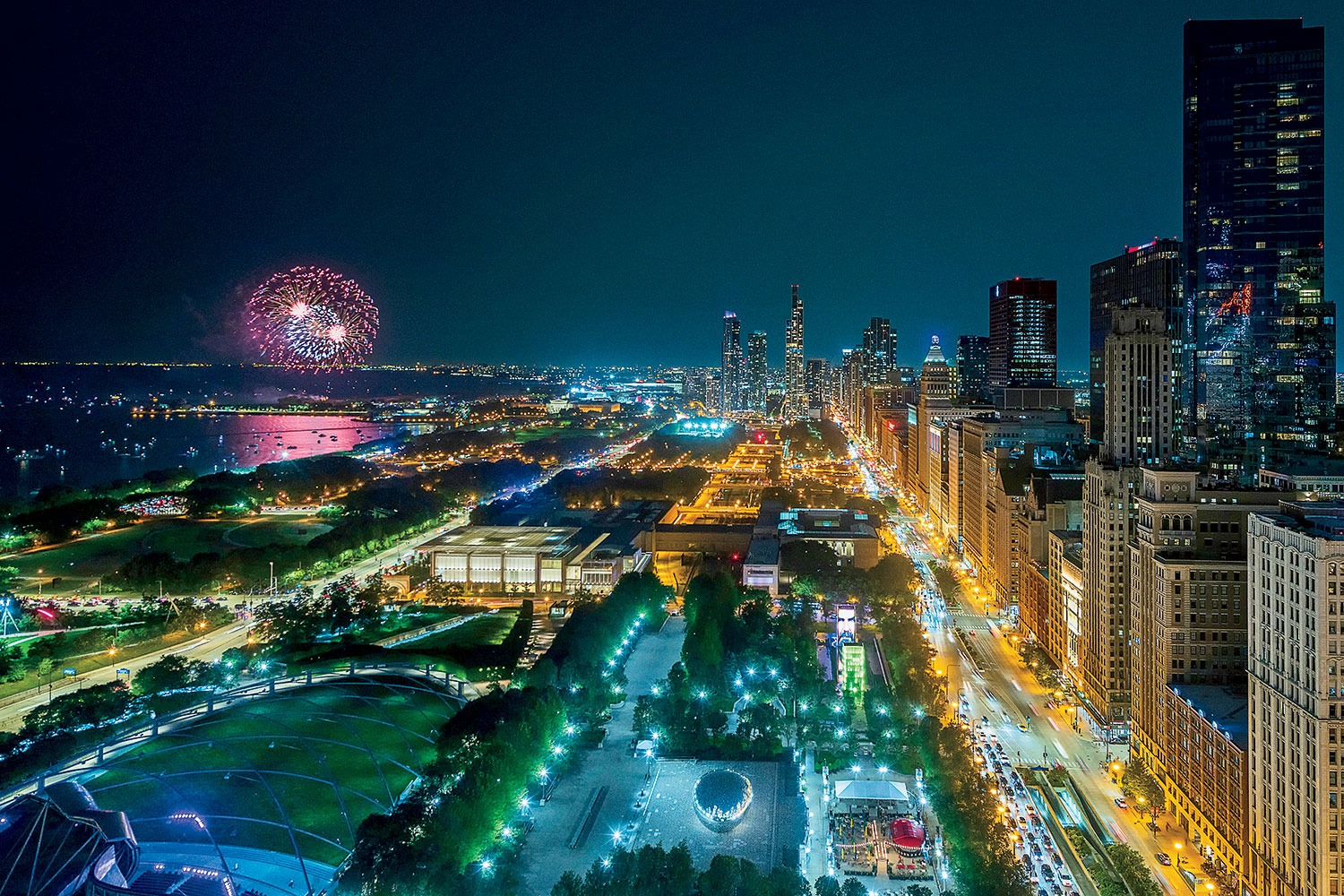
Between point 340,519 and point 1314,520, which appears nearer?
point 1314,520

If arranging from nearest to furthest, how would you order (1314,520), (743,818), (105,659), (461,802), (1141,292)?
(1314,520) < (461,802) < (743,818) < (105,659) < (1141,292)

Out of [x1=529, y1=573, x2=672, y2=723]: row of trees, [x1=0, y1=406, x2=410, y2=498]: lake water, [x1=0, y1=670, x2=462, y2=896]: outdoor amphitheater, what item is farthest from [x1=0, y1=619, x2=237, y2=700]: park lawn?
[x1=0, y1=406, x2=410, y2=498]: lake water

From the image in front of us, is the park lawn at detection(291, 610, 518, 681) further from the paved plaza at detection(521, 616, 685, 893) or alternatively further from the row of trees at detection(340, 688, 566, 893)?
the paved plaza at detection(521, 616, 685, 893)

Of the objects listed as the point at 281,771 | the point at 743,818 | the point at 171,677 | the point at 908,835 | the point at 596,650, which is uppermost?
the point at 171,677

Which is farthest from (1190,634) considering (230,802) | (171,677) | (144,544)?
(144,544)

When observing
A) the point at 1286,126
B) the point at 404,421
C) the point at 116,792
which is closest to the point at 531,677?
the point at 116,792

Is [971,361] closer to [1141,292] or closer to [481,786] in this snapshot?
[1141,292]

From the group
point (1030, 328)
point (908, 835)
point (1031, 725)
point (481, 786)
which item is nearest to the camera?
point (908, 835)
